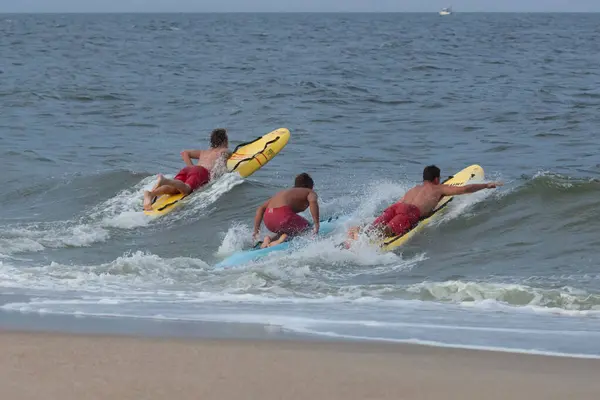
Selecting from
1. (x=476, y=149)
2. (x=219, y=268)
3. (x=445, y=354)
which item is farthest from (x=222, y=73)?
(x=445, y=354)

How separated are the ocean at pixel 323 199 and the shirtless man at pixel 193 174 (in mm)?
210

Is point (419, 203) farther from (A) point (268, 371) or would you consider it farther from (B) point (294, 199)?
(A) point (268, 371)

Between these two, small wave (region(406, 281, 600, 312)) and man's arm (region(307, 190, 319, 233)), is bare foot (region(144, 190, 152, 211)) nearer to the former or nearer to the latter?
man's arm (region(307, 190, 319, 233))

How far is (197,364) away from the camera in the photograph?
5414mm

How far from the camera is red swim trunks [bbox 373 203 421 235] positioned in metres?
10.7

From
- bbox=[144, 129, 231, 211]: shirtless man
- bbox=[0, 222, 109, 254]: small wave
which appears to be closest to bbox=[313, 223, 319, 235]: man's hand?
bbox=[0, 222, 109, 254]: small wave

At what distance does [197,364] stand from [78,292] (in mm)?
2738

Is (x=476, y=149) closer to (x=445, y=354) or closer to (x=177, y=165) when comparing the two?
(x=177, y=165)

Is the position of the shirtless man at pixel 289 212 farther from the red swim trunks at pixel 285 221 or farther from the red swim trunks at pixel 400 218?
the red swim trunks at pixel 400 218

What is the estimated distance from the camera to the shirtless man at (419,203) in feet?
35.3

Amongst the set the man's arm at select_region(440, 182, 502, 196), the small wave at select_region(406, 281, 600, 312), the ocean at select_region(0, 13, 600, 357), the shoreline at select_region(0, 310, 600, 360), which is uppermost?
the shoreline at select_region(0, 310, 600, 360)

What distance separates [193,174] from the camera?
44.2ft

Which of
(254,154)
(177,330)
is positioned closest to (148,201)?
(254,154)

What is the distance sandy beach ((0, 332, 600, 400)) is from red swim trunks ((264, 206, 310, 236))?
15.0 ft
